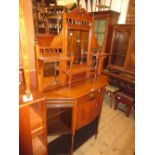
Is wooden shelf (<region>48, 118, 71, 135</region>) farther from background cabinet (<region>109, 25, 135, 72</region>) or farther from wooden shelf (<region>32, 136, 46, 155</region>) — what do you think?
background cabinet (<region>109, 25, 135, 72</region>)

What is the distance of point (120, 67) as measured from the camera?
10.9ft

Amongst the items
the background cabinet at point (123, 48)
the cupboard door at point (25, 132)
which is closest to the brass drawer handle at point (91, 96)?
the cupboard door at point (25, 132)

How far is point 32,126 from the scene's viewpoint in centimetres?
131

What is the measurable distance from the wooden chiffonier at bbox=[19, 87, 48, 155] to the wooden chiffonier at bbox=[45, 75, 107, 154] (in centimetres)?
15

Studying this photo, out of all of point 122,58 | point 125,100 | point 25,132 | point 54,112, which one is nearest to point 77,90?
point 54,112

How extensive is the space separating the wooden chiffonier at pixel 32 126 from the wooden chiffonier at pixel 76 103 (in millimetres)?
147

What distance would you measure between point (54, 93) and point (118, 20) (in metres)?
2.79

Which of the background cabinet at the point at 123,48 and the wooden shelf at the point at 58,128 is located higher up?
the background cabinet at the point at 123,48

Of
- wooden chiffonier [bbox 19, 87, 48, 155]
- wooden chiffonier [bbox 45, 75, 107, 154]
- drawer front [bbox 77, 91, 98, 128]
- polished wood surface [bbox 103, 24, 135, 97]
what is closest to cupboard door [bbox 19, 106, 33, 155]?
wooden chiffonier [bbox 19, 87, 48, 155]

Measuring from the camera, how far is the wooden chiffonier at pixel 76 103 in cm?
147

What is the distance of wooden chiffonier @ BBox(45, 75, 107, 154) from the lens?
57.9 inches

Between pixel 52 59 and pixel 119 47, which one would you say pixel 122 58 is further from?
pixel 52 59

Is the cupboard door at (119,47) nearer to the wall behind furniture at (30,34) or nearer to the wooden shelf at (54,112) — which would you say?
the wooden shelf at (54,112)
